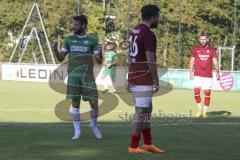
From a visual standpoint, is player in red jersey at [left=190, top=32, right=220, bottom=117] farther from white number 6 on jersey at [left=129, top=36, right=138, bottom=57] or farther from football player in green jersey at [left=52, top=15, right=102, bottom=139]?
white number 6 on jersey at [left=129, top=36, right=138, bottom=57]

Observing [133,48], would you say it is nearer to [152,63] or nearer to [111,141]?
[152,63]

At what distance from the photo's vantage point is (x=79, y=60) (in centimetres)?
1105

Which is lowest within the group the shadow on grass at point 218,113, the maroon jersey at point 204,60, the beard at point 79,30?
the shadow on grass at point 218,113

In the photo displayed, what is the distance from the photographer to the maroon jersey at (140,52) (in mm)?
9336

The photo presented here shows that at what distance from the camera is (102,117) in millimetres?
15734

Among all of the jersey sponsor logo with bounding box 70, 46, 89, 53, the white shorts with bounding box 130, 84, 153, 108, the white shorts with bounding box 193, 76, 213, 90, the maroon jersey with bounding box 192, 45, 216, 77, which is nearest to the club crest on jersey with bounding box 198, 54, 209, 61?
the maroon jersey with bounding box 192, 45, 216, 77

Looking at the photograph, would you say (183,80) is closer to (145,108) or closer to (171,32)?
(171,32)

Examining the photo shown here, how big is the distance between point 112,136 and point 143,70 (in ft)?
8.41

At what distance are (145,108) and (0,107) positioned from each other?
9.75m

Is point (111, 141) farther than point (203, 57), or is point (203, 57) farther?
point (203, 57)

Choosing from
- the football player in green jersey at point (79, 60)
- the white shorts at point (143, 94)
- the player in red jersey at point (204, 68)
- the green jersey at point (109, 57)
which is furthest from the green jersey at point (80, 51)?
the green jersey at point (109, 57)

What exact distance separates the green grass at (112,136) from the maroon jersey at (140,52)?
44.7 inches

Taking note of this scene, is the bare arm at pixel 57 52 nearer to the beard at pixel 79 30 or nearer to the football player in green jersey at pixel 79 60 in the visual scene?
the football player in green jersey at pixel 79 60

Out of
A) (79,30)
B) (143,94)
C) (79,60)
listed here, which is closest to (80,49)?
(79,60)
